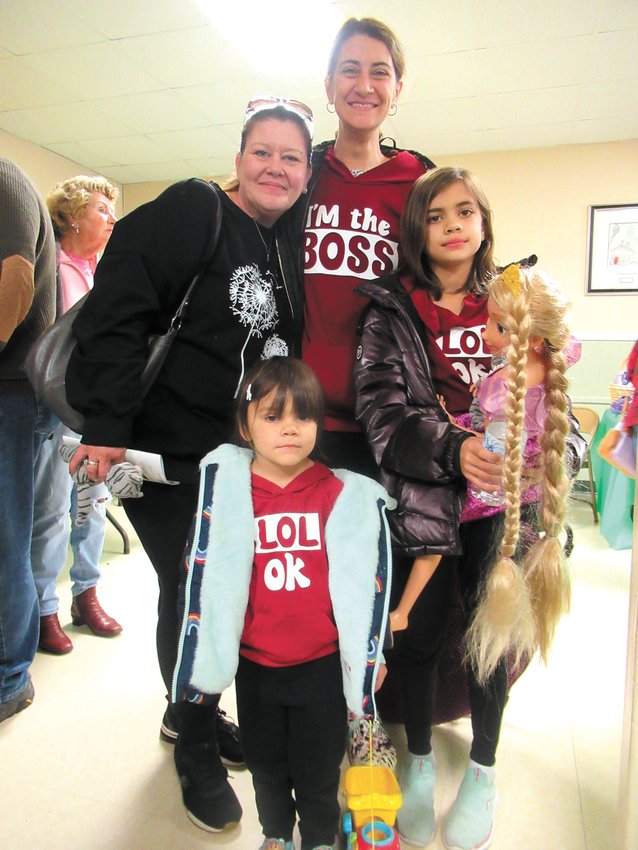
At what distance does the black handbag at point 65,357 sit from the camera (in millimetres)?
1151

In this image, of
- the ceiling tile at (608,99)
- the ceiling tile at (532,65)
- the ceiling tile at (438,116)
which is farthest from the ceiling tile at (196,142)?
the ceiling tile at (608,99)

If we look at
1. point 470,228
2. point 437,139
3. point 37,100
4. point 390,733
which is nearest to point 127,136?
point 37,100

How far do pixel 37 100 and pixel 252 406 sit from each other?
14.2ft

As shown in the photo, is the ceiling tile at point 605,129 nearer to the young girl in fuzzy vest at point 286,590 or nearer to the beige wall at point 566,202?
the beige wall at point 566,202

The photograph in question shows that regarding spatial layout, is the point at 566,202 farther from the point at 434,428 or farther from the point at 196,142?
the point at 434,428

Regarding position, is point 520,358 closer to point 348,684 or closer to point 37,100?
point 348,684

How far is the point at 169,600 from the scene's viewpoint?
1.28m

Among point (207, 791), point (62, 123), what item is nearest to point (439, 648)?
point (207, 791)

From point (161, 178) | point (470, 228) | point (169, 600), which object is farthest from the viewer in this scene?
point (161, 178)

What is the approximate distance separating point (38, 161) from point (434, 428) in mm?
5343

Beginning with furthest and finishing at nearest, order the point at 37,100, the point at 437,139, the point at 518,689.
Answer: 1. the point at 437,139
2. the point at 37,100
3. the point at 518,689

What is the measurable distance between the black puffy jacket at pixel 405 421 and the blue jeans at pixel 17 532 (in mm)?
971

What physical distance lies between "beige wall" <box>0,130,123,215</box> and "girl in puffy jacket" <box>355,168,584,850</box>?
4.60m

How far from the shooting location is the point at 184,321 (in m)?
1.17
